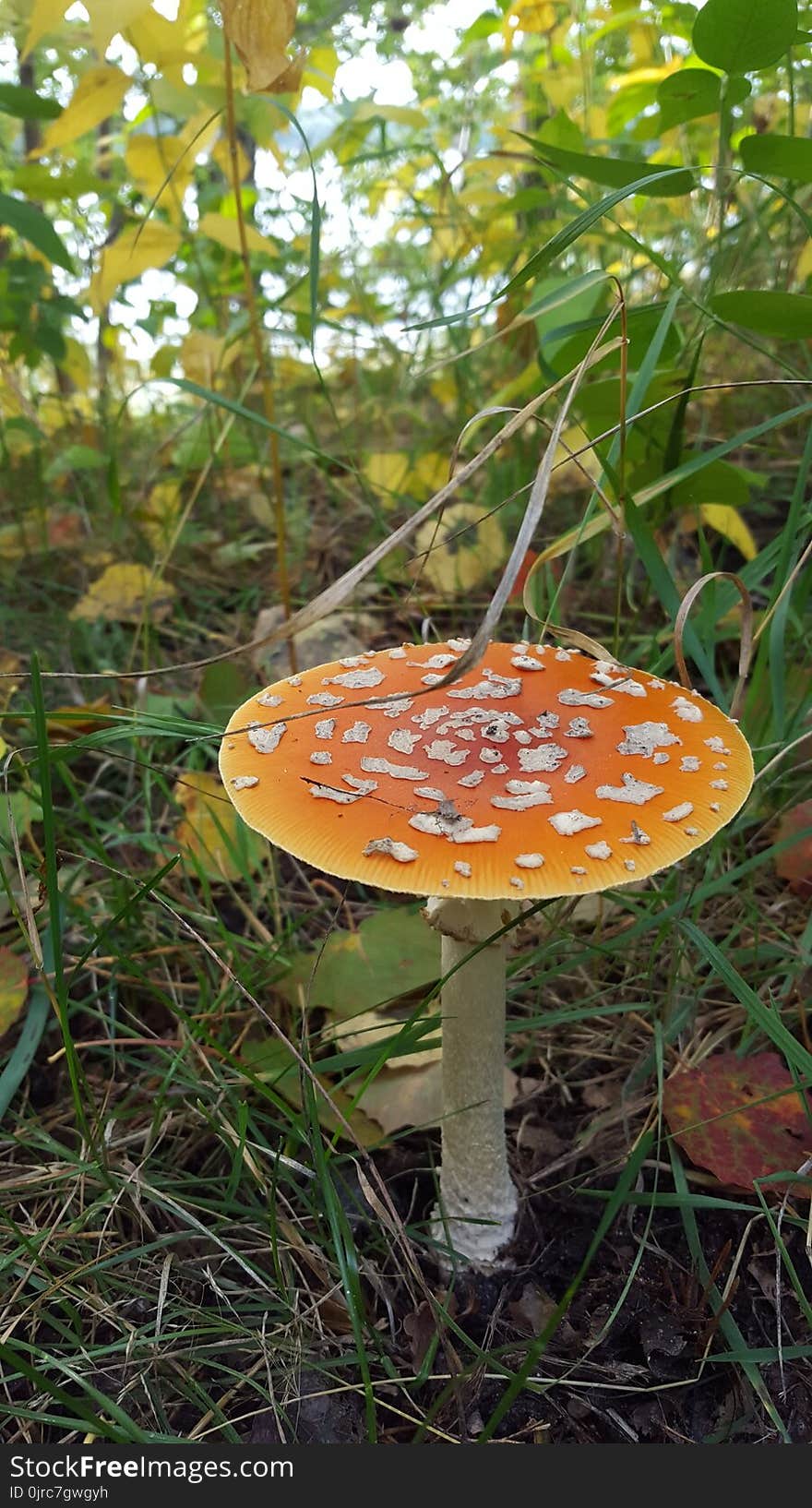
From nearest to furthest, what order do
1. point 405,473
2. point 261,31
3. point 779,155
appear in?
point 261,31, point 779,155, point 405,473

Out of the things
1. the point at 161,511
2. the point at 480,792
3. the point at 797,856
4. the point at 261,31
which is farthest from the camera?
the point at 161,511

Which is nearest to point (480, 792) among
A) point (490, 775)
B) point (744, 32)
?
point (490, 775)

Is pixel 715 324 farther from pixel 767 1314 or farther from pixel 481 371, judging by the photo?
pixel 481 371

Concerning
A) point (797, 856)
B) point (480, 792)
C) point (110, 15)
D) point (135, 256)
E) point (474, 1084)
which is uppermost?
point (110, 15)

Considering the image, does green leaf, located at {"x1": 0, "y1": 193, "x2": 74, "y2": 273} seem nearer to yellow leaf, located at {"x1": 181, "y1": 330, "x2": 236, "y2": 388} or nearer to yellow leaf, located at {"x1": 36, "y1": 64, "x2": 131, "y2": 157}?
yellow leaf, located at {"x1": 36, "y1": 64, "x2": 131, "y2": 157}

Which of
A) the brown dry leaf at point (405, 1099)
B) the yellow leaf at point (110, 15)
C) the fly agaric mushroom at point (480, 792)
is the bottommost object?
the brown dry leaf at point (405, 1099)

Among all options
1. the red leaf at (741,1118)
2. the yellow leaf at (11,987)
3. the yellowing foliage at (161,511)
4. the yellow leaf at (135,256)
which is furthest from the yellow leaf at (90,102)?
the red leaf at (741,1118)

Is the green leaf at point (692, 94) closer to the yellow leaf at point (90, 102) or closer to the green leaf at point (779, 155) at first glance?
the green leaf at point (779, 155)

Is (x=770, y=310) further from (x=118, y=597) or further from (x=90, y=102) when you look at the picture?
(x=118, y=597)
